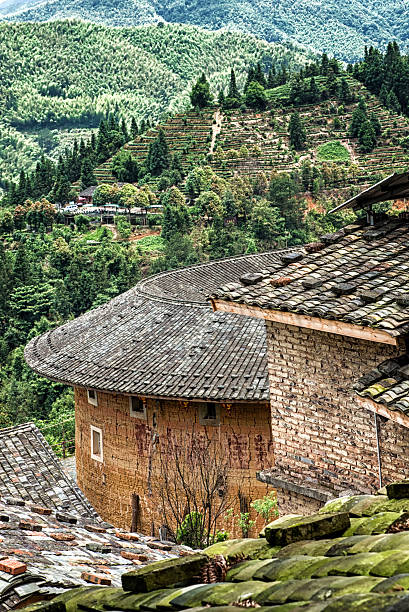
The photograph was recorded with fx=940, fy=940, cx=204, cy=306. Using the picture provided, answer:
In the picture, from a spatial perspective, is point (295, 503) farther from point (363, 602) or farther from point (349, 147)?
point (349, 147)

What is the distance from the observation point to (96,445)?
1616 cm

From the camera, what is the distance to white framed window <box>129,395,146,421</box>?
14805mm

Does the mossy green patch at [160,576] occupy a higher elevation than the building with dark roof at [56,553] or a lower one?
higher

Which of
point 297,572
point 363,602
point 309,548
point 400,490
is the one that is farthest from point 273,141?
point 363,602

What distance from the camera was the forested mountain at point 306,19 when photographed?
18100 cm

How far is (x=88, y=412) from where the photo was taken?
1620cm

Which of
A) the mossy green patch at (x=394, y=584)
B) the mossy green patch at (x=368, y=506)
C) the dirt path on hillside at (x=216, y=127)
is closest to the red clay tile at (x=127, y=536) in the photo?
the mossy green patch at (x=368, y=506)

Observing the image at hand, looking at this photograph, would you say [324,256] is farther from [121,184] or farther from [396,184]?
[121,184]

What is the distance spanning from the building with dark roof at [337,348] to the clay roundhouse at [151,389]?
532 cm

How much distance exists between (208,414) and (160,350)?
1.27 meters

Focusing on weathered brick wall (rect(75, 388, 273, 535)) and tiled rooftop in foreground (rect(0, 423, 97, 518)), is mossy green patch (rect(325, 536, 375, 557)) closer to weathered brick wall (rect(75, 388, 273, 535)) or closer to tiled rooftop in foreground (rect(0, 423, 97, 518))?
tiled rooftop in foreground (rect(0, 423, 97, 518))

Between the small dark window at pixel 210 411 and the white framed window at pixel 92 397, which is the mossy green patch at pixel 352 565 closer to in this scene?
the small dark window at pixel 210 411

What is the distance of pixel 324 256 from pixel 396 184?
80 cm

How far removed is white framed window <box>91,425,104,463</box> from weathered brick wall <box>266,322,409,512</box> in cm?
866
